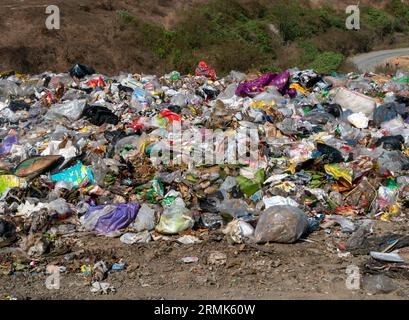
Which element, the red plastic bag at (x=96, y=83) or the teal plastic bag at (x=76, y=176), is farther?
the red plastic bag at (x=96, y=83)

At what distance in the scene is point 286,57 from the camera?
68.3 ft

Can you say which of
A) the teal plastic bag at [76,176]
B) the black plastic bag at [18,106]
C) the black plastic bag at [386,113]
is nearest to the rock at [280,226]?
the teal plastic bag at [76,176]

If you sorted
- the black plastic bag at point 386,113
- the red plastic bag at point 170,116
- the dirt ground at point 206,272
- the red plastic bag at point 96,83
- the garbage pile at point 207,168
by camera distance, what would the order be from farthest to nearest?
the red plastic bag at point 96,83
the black plastic bag at point 386,113
the red plastic bag at point 170,116
the garbage pile at point 207,168
the dirt ground at point 206,272

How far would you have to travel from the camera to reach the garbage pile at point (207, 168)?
473 cm

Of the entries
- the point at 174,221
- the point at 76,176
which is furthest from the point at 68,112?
the point at 174,221

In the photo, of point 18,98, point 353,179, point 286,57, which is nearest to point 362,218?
point 353,179

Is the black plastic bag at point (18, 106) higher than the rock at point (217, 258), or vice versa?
the black plastic bag at point (18, 106)

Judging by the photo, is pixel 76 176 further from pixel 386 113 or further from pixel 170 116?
pixel 386 113

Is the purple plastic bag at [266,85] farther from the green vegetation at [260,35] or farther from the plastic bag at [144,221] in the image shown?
the green vegetation at [260,35]

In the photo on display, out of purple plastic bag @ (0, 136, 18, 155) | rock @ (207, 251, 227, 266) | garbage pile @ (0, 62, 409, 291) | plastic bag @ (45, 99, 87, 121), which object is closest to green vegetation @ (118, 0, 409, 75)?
garbage pile @ (0, 62, 409, 291)

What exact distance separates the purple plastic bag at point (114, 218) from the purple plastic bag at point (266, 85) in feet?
12.8

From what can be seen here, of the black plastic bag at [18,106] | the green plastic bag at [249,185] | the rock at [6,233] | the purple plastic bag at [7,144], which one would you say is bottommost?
the rock at [6,233]

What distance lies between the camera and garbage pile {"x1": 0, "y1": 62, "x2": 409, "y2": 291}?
4734mm

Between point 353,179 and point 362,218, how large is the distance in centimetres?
48
